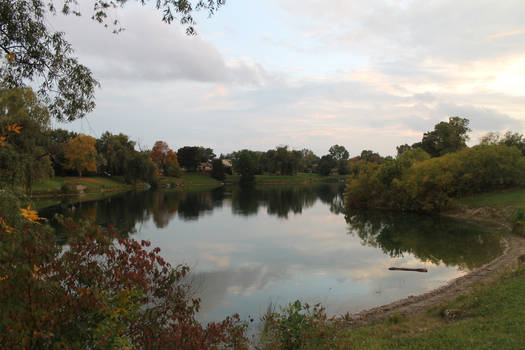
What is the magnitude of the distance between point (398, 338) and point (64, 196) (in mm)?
54336

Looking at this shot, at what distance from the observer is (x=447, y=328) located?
305 inches

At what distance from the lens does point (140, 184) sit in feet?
257

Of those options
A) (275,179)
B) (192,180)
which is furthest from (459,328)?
(275,179)

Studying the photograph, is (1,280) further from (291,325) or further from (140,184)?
(140,184)

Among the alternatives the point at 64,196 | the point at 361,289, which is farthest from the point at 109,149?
the point at 361,289

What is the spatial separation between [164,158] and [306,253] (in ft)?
271

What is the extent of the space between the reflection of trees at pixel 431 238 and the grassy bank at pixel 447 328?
897cm

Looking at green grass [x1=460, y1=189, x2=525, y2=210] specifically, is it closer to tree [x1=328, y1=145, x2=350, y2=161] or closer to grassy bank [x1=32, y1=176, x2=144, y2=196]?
grassy bank [x1=32, y1=176, x2=144, y2=196]

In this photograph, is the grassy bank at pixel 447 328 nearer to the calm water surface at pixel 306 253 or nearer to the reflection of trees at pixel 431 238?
the calm water surface at pixel 306 253

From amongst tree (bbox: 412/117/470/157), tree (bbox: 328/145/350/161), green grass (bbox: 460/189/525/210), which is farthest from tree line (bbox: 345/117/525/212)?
tree (bbox: 328/145/350/161)

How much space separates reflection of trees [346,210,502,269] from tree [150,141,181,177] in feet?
222

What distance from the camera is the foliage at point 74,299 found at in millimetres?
3629

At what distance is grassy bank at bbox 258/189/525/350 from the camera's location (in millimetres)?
6770

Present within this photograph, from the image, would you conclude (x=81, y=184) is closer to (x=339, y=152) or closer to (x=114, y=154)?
(x=114, y=154)
